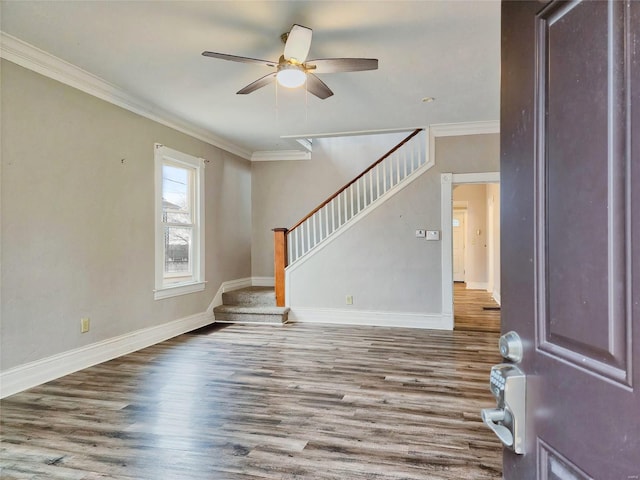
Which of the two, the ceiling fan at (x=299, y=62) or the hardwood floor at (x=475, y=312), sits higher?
the ceiling fan at (x=299, y=62)

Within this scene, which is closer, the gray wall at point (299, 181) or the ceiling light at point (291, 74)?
the ceiling light at point (291, 74)

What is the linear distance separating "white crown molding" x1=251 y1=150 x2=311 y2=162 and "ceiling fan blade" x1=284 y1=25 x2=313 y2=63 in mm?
3977

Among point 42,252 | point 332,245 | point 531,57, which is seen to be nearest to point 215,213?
point 332,245

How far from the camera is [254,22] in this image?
2668mm

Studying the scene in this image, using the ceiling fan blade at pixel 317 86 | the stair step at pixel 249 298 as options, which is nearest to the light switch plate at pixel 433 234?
the stair step at pixel 249 298

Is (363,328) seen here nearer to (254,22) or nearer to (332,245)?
(332,245)

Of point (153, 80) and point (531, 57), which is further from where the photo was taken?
point (153, 80)

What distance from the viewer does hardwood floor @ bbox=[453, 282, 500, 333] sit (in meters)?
5.28

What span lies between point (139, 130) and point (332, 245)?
2961mm

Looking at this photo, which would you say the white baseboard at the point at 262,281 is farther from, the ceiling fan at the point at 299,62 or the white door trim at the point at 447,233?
the ceiling fan at the point at 299,62

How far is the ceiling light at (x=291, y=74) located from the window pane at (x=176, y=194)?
2619 millimetres

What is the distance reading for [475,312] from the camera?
20.6 ft

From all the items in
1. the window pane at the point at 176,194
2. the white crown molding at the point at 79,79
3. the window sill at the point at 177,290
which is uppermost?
the white crown molding at the point at 79,79

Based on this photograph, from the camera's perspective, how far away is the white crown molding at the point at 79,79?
116 inches
